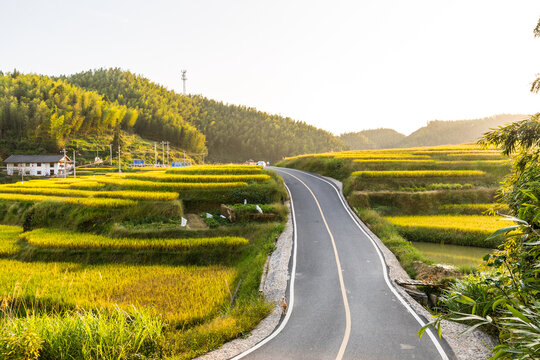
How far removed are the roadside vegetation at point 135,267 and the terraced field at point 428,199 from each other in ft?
25.4

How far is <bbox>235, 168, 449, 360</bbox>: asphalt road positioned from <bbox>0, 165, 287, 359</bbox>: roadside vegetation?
1.47m

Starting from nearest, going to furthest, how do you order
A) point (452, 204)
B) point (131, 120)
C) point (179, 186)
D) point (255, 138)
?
point (179, 186)
point (452, 204)
point (131, 120)
point (255, 138)

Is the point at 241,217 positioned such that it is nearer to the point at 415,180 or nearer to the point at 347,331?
the point at 347,331

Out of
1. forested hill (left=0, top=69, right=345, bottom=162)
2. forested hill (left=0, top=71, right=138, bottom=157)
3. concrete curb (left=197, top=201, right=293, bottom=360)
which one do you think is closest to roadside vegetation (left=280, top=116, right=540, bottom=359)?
concrete curb (left=197, top=201, right=293, bottom=360)

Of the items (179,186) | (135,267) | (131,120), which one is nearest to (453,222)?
(179,186)

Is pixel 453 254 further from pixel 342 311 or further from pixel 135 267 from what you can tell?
pixel 135 267

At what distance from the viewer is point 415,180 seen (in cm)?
2939

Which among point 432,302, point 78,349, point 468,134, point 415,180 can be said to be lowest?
point 432,302

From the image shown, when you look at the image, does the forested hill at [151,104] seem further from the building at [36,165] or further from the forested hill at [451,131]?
the forested hill at [451,131]

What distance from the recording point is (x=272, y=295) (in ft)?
38.7

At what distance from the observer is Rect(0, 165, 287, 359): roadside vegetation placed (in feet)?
23.8

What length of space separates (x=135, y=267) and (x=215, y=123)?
140 m

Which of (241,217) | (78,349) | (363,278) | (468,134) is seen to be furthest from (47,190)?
(468,134)

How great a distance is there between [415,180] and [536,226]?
77.5ft
